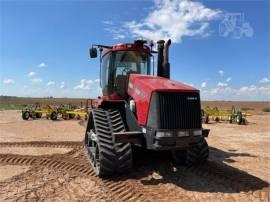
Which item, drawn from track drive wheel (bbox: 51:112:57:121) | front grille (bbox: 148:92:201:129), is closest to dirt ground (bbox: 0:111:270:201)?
front grille (bbox: 148:92:201:129)

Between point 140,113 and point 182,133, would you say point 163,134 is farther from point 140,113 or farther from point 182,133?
point 140,113

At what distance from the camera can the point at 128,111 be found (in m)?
7.88

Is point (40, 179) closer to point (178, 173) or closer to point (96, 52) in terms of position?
point (178, 173)

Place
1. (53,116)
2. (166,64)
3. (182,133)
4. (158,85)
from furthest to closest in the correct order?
1. (53,116)
2. (166,64)
3. (158,85)
4. (182,133)

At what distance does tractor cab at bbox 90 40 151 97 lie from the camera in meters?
8.70

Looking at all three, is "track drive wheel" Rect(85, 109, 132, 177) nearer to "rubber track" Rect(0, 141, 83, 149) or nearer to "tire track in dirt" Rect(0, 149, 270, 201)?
"tire track in dirt" Rect(0, 149, 270, 201)

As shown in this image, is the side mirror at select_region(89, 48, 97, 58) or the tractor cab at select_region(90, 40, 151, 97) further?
the side mirror at select_region(89, 48, 97, 58)

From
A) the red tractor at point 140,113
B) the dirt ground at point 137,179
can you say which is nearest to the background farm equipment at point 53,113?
the dirt ground at point 137,179

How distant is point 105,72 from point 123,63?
0.75 m

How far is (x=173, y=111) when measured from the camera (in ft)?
22.1

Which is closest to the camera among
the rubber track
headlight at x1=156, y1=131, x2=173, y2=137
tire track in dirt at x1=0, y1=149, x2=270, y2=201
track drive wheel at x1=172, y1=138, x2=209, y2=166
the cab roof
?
tire track in dirt at x1=0, y1=149, x2=270, y2=201

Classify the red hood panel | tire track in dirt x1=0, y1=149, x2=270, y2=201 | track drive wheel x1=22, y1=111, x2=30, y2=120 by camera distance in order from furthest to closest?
track drive wheel x1=22, y1=111, x2=30, y2=120 < the red hood panel < tire track in dirt x1=0, y1=149, x2=270, y2=201

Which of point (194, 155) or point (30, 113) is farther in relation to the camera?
point (30, 113)

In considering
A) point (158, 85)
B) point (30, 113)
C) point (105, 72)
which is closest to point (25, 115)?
point (30, 113)
